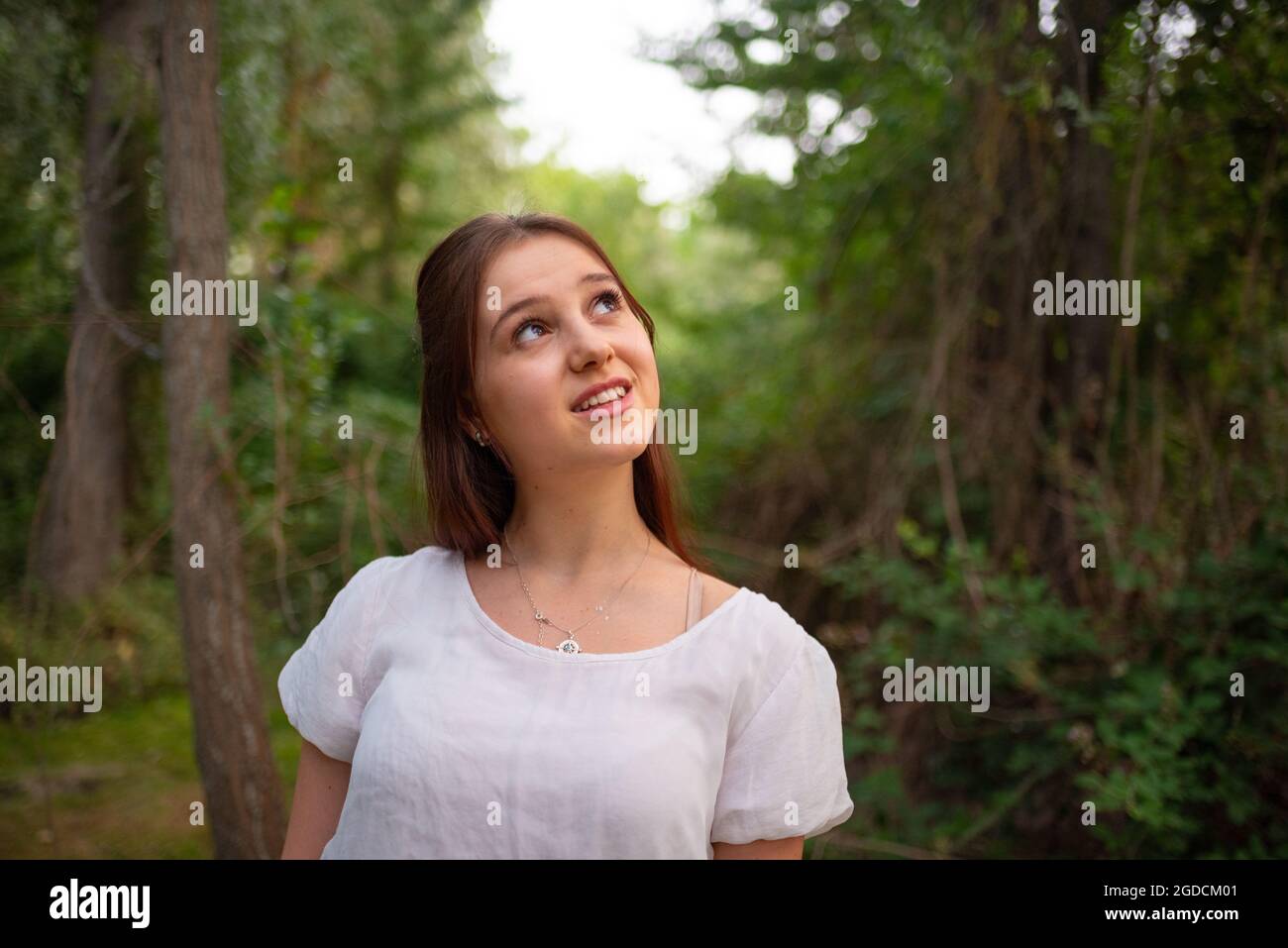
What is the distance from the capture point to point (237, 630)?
2641mm

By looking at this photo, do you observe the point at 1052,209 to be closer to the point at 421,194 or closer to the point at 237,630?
the point at 237,630

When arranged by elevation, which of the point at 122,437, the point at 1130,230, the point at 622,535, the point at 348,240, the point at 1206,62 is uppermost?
the point at 348,240

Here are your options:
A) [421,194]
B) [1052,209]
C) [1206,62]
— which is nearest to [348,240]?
[421,194]

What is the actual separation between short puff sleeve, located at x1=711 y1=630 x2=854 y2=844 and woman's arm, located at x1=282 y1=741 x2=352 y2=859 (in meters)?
0.67

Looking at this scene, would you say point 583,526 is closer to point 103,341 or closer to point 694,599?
point 694,599

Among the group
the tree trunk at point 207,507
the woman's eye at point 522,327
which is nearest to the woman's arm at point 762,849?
the woman's eye at point 522,327

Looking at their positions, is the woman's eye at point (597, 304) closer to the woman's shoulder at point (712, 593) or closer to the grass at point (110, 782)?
the woman's shoulder at point (712, 593)

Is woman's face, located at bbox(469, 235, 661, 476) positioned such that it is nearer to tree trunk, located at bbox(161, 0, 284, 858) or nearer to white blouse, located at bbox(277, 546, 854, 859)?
white blouse, located at bbox(277, 546, 854, 859)

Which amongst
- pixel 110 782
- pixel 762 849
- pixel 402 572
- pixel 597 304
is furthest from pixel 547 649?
pixel 110 782

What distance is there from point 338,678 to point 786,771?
0.76m

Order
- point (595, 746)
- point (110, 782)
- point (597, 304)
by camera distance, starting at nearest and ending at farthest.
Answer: point (595, 746) < point (597, 304) < point (110, 782)

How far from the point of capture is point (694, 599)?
1601 millimetres
